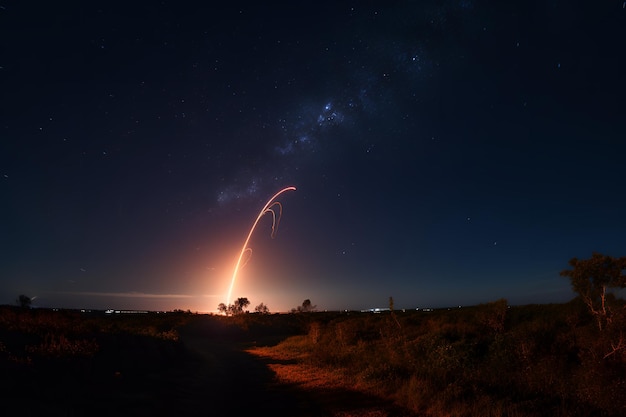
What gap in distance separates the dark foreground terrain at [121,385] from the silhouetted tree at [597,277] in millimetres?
13897

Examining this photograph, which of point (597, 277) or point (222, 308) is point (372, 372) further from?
point (222, 308)

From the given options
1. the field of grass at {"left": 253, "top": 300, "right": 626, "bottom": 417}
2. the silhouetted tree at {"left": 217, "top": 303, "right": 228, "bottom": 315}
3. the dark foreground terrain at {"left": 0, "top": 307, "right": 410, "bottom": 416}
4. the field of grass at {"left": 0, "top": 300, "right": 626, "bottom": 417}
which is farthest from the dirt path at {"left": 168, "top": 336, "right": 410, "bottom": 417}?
the silhouetted tree at {"left": 217, "top": 303, "right": 228, "bottom": 315}

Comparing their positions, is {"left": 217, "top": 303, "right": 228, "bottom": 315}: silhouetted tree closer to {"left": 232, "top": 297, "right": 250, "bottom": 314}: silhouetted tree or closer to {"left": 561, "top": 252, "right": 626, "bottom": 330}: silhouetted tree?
{"left": 232, "top": 297, "right": 250, "bottom": 314}: silhouetted tree

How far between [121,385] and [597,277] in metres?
21.8

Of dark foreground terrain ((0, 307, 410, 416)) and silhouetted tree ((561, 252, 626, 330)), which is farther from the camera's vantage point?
silhouetted tree ((561, 252, 626, 330))

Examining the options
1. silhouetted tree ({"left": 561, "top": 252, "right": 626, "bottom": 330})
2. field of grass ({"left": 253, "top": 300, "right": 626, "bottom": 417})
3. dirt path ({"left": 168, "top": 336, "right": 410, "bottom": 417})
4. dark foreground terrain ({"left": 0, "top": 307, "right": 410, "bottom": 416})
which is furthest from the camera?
silhouetted tree ({"left": 561, "top": 252, "right": 626, "bottom": 330})

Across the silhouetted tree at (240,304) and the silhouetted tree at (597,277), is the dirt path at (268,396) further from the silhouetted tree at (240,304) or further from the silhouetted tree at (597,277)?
the silhouetted tree at (240,304)

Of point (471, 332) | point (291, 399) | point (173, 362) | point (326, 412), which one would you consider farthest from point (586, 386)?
point (173, 362)

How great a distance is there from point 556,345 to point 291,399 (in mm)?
12903

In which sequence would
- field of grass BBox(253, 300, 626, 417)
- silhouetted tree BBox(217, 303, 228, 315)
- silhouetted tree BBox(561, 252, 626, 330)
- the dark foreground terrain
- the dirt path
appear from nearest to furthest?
the dark foreground terrain → field of grass BBox(253, 300, 626, 417) → the dirt path → silhouetted tree BBox(561, 252, 626, 330) → silhouetted tree BBox(217, 303, 228, 315)

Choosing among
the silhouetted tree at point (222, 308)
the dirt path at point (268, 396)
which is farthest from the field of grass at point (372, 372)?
the silhouetted tree at point (222, 308)

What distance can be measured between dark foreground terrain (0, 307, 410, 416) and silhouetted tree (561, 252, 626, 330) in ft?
45.6

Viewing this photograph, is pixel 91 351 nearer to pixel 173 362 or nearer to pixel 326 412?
pixel 173 362

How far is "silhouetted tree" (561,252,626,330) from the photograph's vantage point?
65.7 ft
